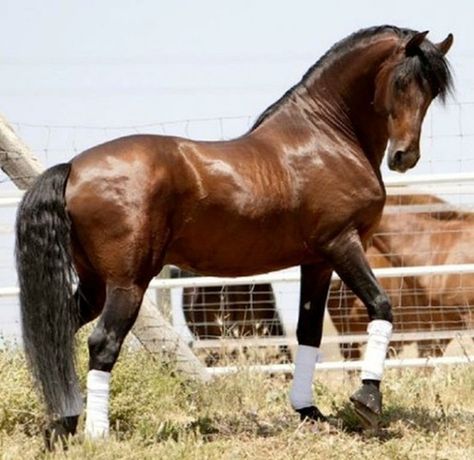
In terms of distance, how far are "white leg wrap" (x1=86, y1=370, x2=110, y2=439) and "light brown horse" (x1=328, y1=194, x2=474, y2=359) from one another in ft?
13.9

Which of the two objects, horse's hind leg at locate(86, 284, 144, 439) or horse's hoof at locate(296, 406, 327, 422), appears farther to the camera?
horse's hoof at locate(296, 406, 327, 422)

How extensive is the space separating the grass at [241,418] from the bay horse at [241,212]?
0.25 m

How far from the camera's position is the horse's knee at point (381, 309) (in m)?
6.35

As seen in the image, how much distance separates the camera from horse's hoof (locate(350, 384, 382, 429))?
6207mm

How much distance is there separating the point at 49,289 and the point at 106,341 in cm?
37

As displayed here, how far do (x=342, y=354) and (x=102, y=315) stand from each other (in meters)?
4.32

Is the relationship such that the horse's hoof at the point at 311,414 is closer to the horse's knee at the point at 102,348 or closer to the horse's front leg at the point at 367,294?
the horse's front leg at the point at 367,294

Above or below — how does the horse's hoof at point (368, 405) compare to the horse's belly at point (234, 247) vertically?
below

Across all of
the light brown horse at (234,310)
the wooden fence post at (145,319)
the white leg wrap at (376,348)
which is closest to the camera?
the white leg wrap at (376,348)

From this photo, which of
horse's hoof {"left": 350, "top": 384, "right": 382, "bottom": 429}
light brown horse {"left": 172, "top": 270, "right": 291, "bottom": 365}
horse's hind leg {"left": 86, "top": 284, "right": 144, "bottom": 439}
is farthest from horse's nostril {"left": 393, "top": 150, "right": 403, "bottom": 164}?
light brown horse {"left": 172, "top": 270, "right": 291, "bottom": 365}

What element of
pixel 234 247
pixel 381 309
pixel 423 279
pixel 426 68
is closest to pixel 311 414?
pixel 381 309

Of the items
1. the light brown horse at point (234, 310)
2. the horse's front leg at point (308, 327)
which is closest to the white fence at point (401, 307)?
the light brown horse at point (234, 310)

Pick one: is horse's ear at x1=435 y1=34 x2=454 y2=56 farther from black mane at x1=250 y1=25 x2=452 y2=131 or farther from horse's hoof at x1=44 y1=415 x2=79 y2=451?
horse's hoof at x1=44 y1=415 x2=79 y2=451

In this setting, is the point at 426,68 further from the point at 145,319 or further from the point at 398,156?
the point at 145,319
